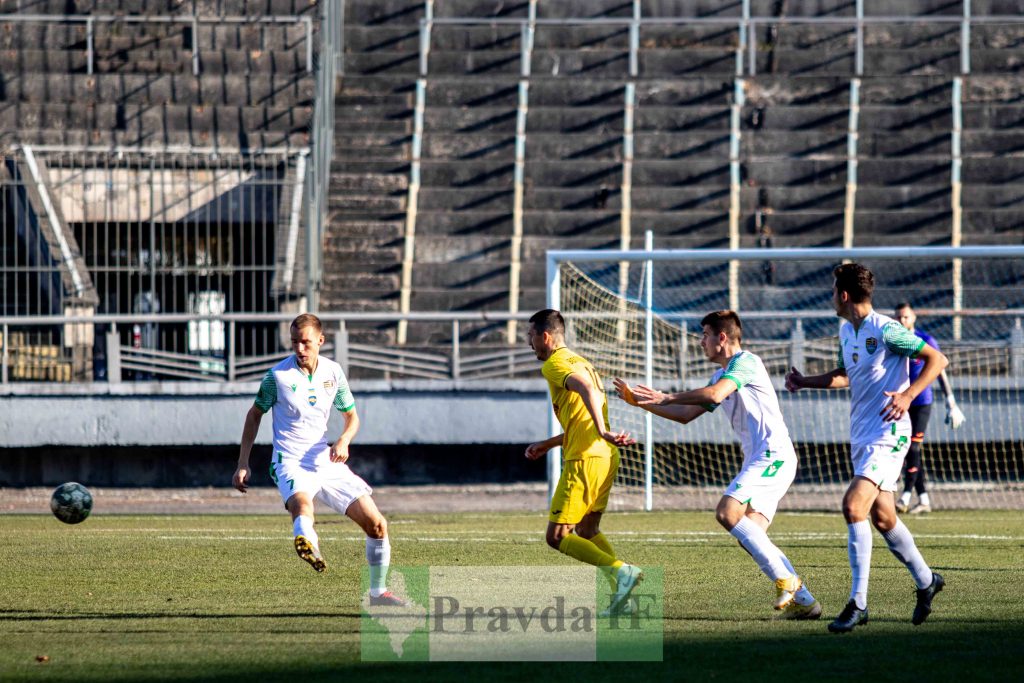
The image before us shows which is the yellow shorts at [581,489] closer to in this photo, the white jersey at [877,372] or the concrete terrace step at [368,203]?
the white jersey at [877,372]

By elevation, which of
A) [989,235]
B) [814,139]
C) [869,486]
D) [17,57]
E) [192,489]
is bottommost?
[192,489]

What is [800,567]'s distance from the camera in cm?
1005

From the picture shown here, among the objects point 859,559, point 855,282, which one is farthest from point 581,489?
point 855,282

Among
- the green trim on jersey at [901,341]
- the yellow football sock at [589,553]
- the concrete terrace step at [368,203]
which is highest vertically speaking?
the concrete terrace step at [368,203]

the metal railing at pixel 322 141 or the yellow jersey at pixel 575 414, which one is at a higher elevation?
the metal railing at pixel 322 141

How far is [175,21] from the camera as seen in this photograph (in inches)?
979

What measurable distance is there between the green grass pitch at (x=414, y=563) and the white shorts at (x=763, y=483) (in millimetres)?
585

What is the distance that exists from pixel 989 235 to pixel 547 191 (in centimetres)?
669

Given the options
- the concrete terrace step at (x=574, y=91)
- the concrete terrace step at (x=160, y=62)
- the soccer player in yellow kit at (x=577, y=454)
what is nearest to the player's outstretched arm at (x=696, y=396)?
the soccer player in yellow kit at (x=577, y=454)

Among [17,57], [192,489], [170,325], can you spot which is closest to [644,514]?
[192,489]

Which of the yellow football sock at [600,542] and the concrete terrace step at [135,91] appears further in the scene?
the concrete terrace step at [135,91]

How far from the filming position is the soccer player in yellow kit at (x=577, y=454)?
25.6ft

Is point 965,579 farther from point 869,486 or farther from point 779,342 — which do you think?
point 779,342

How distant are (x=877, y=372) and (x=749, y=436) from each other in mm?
853
